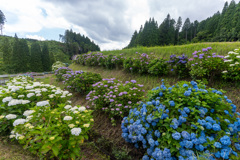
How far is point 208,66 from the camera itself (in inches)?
114

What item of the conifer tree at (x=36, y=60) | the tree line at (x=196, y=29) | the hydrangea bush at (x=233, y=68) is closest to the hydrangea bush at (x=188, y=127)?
the hydrangea bush at (x=233, y=68)

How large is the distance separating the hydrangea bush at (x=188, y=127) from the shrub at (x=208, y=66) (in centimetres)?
149

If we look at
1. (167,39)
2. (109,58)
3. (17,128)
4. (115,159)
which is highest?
(167,39)

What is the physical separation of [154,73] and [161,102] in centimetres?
239

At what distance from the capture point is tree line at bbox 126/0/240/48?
1941cm

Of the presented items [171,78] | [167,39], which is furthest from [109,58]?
[167,39]

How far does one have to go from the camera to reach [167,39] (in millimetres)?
29766

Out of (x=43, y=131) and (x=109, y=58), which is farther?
(x=109, y=58)

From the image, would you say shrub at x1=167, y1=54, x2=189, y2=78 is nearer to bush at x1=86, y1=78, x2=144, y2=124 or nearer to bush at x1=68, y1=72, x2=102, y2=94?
bush at x1=86, y1=78, x2=144, y2=124

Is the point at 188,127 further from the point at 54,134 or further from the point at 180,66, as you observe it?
the point at 180,66

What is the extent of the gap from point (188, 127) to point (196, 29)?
1797 inches

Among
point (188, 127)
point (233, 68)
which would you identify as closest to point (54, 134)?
point (188, 127)

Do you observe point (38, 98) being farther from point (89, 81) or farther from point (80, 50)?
point (80, 50)

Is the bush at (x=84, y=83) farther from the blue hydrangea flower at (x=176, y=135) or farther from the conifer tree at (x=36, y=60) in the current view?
the conifer tree at (x=36, y=60)
